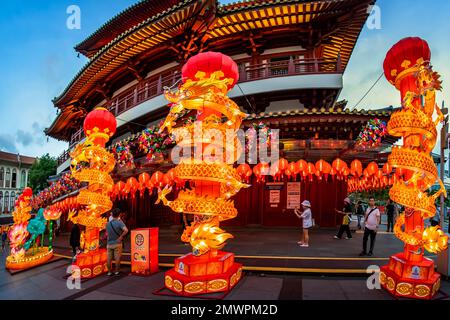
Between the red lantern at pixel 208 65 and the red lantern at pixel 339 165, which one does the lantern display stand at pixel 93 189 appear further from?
the red lantern at pixel 339 165

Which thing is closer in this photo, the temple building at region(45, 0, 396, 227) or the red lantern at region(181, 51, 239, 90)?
the red lantern at region(181, 51, 239, 90)

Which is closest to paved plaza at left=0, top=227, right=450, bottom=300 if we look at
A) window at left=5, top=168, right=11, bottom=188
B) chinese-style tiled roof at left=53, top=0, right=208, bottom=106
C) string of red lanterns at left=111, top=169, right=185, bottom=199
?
string of red lanterns at left=111, top=169, right=185, bottom=199

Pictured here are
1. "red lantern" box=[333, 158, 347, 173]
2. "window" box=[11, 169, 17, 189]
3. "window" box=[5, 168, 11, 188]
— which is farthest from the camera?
"window" box=[11, 169, 17, 189]

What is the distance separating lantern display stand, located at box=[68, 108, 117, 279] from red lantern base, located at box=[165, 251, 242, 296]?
264 cm

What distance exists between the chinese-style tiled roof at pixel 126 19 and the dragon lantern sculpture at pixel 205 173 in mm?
12180

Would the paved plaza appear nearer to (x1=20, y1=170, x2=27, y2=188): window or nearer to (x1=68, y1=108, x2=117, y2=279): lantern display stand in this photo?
(x1=68, y1=108, x2=117, y2=279): lantern display stand

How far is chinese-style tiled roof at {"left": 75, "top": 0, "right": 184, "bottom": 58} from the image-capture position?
48.4 feet

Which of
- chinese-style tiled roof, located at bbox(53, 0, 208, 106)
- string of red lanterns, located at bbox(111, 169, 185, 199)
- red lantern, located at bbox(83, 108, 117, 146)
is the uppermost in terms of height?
chinese-style tiled roof, located at bbox(53, 0, 208, 106)

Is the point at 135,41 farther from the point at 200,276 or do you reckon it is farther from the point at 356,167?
the point at 200,276

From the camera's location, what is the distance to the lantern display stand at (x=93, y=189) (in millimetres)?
6320

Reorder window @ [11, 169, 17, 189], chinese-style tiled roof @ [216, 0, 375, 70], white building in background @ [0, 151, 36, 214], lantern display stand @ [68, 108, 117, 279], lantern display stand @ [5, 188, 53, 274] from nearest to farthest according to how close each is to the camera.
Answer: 1. lantern display stand @ [68, 108, 117, 279]
2. lantern display stand @ [5, 188, 53, 274]
3. chinese-style tiled roof @ [216, 0, 375, 70]
4. white building in background @ [0, 151, 36, 214]
5. window @ [11, 169, 17, 189]

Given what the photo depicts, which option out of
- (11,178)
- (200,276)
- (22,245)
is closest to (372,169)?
(200,276)
